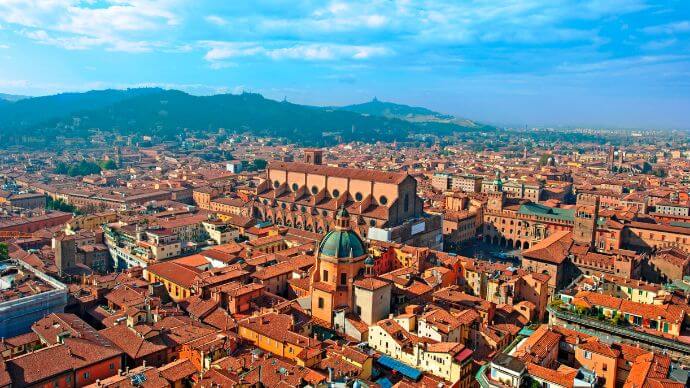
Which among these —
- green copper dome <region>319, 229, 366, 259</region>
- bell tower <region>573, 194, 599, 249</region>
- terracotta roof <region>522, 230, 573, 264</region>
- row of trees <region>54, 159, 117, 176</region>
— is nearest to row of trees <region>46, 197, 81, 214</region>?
row of trees <region>54, 159, 117, 176</region>

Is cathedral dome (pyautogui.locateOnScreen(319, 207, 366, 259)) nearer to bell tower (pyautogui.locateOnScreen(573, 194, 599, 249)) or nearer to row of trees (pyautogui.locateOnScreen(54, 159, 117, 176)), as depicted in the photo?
bell tower (pyautogui.locateOnScreen(573, 194, 599, 249))

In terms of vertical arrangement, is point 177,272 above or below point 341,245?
below

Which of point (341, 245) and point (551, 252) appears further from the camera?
point (551, 252)

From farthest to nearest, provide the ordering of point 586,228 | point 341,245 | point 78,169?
point 78,169, point 586,228, point 341,245

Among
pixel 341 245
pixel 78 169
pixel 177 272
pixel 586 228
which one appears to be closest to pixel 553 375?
pixel 341 245

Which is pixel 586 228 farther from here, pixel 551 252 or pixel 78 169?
pixel 78 169

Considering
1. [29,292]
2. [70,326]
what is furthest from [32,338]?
[29,292]

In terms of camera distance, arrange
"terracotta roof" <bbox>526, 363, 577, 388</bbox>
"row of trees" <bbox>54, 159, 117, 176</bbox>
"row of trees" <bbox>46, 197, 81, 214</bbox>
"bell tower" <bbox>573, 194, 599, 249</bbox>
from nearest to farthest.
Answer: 1. "terracotta roof" <bbox>526, 363, 577, 388</bbox>
2. "bell tower" <bbox>573, 194, 599, 249</bbox>
3. "row of trees" <bbox>46, 197, 81, 214</bbox>
4. "row of trees" <bbox>54, 159, 117, 176</bbox>

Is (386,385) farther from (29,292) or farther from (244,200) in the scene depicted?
(244,200)

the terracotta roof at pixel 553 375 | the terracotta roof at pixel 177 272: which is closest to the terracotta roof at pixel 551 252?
the terracotta roof at pixel 553 375

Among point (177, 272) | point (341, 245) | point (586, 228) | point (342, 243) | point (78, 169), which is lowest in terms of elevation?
point (78, 169)
